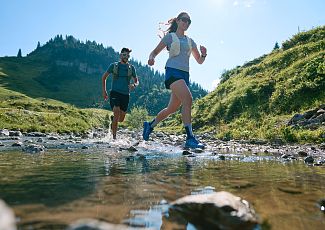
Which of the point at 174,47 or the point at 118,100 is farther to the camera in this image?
the point at 118,100

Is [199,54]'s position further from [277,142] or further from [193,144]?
[277,142]

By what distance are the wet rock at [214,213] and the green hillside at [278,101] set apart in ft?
30.3

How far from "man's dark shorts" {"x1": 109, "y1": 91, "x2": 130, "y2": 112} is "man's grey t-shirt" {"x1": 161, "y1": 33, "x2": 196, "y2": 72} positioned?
13.5 ft

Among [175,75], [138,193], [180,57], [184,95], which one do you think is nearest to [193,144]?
[184,95]

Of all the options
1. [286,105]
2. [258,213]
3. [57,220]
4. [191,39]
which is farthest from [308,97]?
[57,220]

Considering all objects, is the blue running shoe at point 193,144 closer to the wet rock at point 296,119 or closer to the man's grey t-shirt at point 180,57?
the man's grey t-shirt at point 180,57

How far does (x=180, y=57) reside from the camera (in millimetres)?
9242

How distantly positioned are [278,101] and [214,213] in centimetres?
1838

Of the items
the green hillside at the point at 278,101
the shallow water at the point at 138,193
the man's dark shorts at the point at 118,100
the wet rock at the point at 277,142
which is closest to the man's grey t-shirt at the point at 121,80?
the man's dark shorts at the point at 118,100

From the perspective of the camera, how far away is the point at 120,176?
4145 millimetres

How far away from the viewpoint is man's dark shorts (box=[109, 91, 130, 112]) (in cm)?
1273

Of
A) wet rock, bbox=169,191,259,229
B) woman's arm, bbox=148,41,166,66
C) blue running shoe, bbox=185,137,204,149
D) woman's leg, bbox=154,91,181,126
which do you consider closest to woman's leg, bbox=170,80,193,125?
woman's leg, bbox=154,91,181,126

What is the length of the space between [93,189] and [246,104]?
20.9 meters

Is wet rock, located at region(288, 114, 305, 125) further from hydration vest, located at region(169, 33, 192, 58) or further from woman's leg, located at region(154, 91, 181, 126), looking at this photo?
hydration vest, located at region(169, 33, 192, 58)
